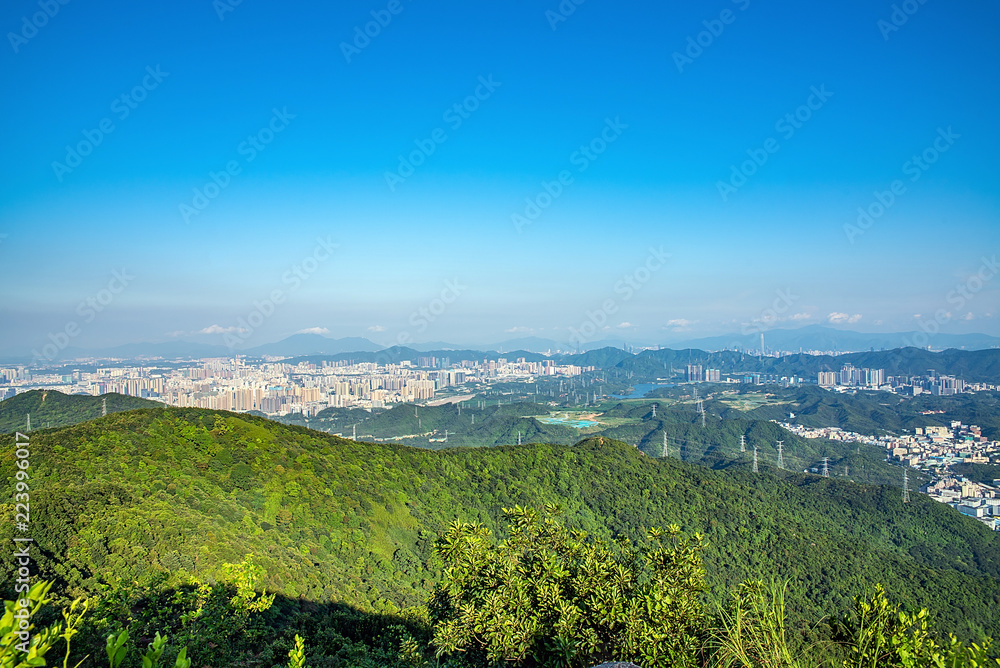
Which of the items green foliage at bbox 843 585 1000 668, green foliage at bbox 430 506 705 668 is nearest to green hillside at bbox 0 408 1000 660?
green foliage at bbox 430 506 705 668

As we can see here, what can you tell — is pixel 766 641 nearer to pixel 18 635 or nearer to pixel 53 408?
pixel 18 635

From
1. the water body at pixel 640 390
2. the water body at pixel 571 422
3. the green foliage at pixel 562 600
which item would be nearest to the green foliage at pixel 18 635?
the green foliage at pixel 562 600

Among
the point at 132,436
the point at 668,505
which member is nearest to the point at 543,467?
the point at 668,505

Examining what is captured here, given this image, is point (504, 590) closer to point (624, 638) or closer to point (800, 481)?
point (624, 638)

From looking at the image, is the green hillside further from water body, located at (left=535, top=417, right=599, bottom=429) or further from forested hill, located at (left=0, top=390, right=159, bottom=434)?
water body, located at (left=535, top=417, right=599, bottom=429)

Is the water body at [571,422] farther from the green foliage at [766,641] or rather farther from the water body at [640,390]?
the green foliage at [766,641]

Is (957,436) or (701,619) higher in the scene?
(701,619)

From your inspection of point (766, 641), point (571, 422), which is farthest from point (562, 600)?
point (571, 422)
